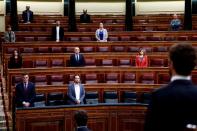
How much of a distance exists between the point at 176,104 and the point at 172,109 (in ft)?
0.08

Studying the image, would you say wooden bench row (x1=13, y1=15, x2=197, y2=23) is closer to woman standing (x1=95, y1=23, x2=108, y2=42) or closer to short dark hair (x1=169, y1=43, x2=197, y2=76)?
woman standing (x1=95, y1=23, x2=108, y2=42)

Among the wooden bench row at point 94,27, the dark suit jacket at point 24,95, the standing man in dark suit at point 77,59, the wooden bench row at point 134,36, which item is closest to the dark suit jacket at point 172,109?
the dark suit jacket at point 24,95

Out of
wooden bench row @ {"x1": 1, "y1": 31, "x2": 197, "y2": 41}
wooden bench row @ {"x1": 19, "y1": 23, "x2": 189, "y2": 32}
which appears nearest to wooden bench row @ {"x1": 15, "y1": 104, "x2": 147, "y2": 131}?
wooden bench row @ {"x1": 1, "y1": 31, "x2": 197, "y2": 41}

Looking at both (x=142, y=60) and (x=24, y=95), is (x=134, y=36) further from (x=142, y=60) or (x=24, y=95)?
(x=24, y=95)

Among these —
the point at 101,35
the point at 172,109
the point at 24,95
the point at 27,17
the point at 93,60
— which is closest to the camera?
the point at 172,109

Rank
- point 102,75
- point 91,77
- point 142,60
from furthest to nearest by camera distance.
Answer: point 142,60
point 102,75
point 91,77

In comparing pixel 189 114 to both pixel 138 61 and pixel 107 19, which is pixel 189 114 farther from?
pixel 107 19

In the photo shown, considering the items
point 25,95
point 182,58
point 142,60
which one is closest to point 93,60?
point 142,60

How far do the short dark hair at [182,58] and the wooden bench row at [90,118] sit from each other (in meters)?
5.55

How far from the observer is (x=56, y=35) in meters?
13.0

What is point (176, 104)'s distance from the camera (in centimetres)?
174

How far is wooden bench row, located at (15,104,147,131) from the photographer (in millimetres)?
7160

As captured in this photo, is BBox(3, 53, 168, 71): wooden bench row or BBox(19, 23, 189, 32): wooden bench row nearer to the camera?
BBox(3, 53, 168, 71): wooden bench row

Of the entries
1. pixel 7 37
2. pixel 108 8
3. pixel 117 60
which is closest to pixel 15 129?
pixel 117 60
